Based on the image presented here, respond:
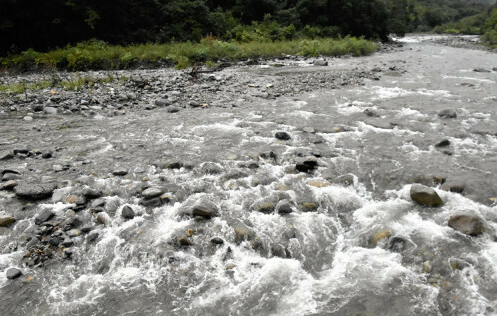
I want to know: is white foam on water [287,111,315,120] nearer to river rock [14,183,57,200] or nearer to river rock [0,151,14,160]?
river rock [14,183,57,200]

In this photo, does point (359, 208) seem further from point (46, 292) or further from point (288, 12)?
point (288, 12)

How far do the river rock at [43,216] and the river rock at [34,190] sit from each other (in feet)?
1.73

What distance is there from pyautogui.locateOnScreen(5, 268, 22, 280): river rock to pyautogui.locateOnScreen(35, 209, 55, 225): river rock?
825 mm

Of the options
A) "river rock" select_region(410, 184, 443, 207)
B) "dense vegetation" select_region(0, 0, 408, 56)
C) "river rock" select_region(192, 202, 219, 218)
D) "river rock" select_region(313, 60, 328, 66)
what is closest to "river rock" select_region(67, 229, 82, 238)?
"river rock" select_region(192, 202, 219, 218)

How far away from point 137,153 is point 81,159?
1030 millimetres

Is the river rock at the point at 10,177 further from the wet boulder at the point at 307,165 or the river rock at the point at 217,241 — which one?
the wet boulder at the point at 307,165

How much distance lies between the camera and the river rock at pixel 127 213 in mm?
4754

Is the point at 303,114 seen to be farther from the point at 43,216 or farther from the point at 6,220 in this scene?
the point at 6,220

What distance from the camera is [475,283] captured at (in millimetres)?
3637

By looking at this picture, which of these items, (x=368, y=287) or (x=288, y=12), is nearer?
(x=368, y=287)

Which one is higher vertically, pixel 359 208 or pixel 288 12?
pixel 288 12

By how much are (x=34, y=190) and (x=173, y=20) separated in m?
22.1

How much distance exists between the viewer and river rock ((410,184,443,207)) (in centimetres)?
499

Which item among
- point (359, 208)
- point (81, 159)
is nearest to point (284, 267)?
point (359, 208)
